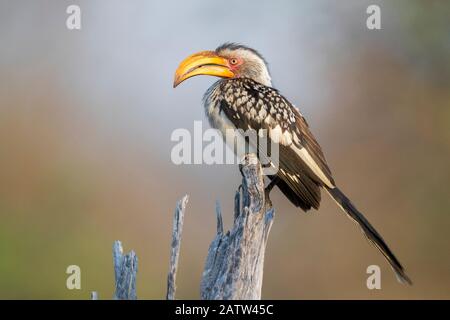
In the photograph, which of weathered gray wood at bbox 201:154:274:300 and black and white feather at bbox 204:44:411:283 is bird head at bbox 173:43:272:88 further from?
weathered gray wood at bbox 201:154:274:300

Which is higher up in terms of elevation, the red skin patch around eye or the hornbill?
the red skin patch around eye

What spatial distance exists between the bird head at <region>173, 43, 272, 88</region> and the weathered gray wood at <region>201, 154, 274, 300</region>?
1.85 metres

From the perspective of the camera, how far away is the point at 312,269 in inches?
388

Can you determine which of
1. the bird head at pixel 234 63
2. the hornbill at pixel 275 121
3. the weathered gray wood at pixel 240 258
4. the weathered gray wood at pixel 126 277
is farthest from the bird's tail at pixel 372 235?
A: the weathered gray wood at pixel 126 277

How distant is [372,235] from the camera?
5.18 meters

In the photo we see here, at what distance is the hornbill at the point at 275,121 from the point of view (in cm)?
532

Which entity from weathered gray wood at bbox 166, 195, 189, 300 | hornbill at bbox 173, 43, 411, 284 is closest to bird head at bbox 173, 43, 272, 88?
hornbill at bbox 173, 43, 411, 284

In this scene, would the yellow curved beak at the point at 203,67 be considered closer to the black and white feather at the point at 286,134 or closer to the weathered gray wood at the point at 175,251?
the black and white feather at the point at 286,134

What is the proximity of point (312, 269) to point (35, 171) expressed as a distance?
4.14 meters

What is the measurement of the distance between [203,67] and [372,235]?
6.35 feet

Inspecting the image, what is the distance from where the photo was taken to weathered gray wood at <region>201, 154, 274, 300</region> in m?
4.20

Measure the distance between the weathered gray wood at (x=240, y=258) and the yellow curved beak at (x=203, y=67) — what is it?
5.28 feet

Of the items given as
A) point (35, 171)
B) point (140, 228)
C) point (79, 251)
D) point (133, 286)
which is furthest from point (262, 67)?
point (35, 171)
